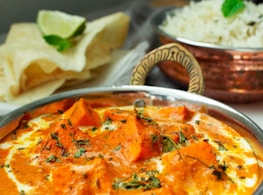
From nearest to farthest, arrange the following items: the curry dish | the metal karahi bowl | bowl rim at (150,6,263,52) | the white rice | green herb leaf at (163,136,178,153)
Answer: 1. the curry dish
2. green herb leaf at (163,136,178,153)
3. the metal karahi bowl
4. bowl rim at (150,6,263,52)
5. the white rice

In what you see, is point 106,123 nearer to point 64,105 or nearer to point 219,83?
point 64,105

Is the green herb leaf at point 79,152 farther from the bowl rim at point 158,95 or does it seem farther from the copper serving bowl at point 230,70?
the copper serving bowl at point 230,70

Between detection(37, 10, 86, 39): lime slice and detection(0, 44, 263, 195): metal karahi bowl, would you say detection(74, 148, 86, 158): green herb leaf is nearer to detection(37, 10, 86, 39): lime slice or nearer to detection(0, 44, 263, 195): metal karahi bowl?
detection(0, 44, 263, 195): metal karahi bowl

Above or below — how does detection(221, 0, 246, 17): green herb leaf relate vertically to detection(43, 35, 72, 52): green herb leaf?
above

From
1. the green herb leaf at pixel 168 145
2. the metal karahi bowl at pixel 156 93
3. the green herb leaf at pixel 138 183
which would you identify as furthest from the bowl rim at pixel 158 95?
the green herb leaf at pixel 138 183

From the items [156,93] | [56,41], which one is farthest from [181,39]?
[56,41]

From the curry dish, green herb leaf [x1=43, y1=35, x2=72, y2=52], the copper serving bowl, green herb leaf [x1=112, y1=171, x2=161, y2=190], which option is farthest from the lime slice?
green herb leaf [x1=112, y1=171, x2=161, y2=190]
